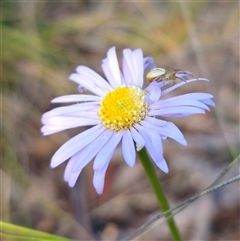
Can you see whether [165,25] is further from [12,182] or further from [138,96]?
[138,96]

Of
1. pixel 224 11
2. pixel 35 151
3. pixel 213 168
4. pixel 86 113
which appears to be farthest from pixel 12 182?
→ pixel 224 11

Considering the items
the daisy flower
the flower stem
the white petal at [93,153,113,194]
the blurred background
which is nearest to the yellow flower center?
the daisy flower

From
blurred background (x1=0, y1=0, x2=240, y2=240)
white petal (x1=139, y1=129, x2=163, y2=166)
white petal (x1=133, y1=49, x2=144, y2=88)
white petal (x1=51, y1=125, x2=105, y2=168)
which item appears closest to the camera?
white petal (x1=139, y1=129, x2=163, y2=166)

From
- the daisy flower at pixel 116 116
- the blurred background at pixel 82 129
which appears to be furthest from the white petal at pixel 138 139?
the blurred background at pixel 82 129

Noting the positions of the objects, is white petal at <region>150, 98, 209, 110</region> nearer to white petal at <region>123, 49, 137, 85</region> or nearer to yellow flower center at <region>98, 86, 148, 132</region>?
yellow flower center at <region>98, 86, 148, 132</region>

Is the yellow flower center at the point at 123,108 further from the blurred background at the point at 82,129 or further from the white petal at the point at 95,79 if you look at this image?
the blurred background at the point at 82,129

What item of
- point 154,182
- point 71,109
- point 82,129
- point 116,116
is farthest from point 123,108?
point 82,129

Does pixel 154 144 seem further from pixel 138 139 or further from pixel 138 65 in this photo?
pixel 138 65
